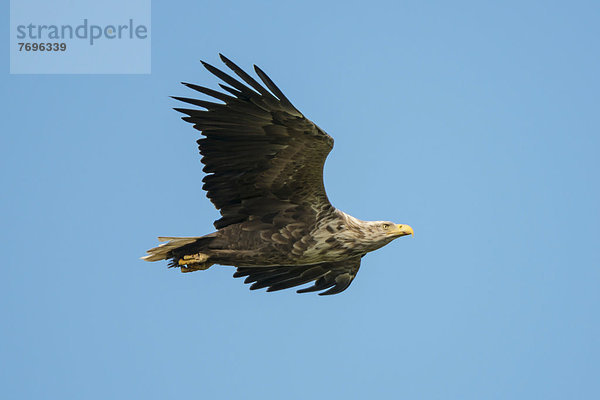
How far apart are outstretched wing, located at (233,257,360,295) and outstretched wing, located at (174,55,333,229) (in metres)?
1.28

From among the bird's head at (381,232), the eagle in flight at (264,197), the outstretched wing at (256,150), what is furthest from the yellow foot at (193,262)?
the bird's head at (381,232)

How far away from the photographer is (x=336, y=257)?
479 inches

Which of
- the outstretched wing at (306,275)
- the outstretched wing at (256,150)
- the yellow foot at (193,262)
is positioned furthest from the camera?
the outstretched wing at (306,275)

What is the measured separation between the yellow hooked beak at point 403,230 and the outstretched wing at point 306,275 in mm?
1084

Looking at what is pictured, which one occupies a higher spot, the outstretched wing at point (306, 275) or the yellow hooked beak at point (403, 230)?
the yellow hooked beak at point (403, 230)

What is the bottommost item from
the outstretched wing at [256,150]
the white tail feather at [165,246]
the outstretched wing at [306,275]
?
the outstretched wing at [306,275]

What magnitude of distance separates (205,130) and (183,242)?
4.66 feet

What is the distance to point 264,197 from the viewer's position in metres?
11.9

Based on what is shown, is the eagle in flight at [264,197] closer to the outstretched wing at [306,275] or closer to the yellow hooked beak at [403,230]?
the yellow hooked beak at [403,230]

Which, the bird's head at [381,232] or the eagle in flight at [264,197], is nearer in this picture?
the eagle in flight at [264,197]

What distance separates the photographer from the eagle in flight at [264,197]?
1126 centimetres

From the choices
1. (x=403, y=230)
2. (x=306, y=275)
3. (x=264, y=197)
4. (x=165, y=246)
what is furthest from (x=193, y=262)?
(x=403, y=230)

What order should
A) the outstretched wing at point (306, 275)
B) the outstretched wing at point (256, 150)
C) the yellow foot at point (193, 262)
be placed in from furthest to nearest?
the outstretched wing at point (306, 275), the yellow foot at point (193, 262), the outstretched wing at point (256, 150)

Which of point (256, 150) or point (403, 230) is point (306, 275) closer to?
point (403, 230)
